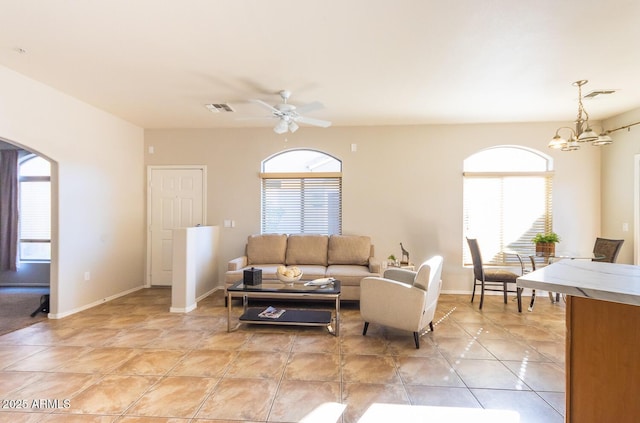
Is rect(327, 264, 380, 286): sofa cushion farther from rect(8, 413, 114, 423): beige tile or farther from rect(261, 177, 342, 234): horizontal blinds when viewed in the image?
rect(8, 413, 114, 423): beige tile

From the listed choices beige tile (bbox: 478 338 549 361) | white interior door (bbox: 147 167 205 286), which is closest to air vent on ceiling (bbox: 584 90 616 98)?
beige tile (bbox: 478 338 549 361)

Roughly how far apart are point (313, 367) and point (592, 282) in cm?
202

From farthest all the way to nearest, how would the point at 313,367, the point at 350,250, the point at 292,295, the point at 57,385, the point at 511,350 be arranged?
1. the point at 350,250
2. the point at 292,295
3. the point at 511,350
4. the point at 313,367
5. the point at 57,385

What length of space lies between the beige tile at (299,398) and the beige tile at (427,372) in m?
0.61

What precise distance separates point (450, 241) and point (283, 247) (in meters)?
2.78

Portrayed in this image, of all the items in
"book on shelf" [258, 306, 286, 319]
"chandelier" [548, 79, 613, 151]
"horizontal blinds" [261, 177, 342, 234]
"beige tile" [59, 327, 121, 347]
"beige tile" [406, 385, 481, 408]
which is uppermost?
"chandelier" [548, 79, 613, 151]

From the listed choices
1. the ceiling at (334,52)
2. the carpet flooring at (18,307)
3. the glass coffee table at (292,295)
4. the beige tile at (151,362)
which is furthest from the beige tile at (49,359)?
the ceiling at (334,52)

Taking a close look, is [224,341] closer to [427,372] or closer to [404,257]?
[427,372]

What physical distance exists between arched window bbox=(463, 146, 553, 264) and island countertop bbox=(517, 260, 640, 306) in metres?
3.39

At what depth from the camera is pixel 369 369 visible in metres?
2.49

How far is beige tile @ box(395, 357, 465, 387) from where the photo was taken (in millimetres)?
2314

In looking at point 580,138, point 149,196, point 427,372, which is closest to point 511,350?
point 427,372

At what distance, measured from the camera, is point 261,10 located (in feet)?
7.30

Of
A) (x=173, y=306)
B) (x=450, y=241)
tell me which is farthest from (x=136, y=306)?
(x=450, y=241)
